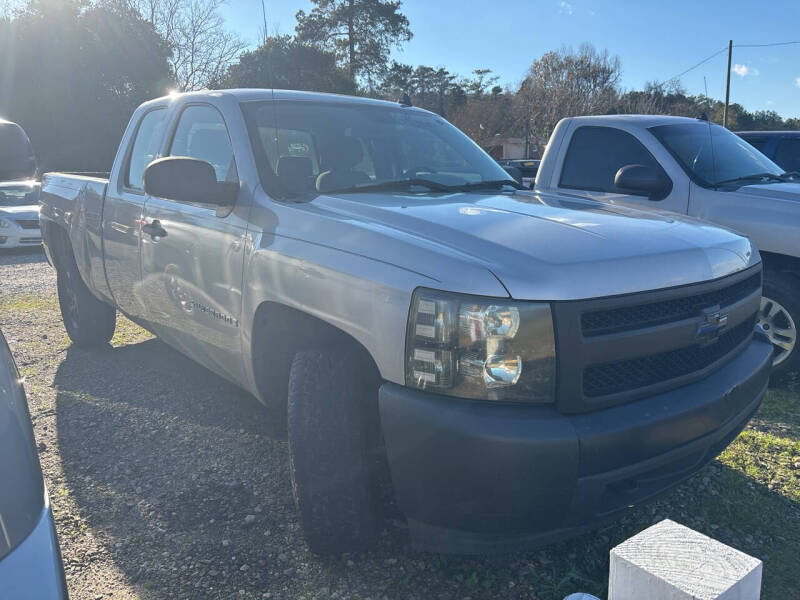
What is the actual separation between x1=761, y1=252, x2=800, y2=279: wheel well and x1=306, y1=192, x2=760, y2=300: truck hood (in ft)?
5.71

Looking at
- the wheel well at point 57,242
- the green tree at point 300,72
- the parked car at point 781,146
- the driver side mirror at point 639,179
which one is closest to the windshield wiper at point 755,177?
the driver side mirror at point 639,179

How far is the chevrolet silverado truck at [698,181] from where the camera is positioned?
4.40 meters

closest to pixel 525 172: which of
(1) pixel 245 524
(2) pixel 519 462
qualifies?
(1) pixel 245 524

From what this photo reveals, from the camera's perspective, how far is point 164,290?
360 cm

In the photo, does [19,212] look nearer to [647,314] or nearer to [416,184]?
[416,184]

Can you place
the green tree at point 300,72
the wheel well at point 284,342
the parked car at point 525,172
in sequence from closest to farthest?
the wheel well at point 284,342
the parked car at point 525,172
the green tree at point 300,72

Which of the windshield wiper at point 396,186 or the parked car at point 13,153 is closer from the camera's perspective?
the parked car at point 13,153

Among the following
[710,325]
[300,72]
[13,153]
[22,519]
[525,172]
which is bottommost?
[22,519]

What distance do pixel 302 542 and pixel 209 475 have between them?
800 mm

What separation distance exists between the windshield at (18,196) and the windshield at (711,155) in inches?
507

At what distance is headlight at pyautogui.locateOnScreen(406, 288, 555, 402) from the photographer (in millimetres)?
1964

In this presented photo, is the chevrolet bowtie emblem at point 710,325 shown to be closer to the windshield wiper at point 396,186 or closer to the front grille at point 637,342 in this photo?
the front grille at point 637,342

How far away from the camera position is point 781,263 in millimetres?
→ 4453

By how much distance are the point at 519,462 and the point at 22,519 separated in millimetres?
1232
